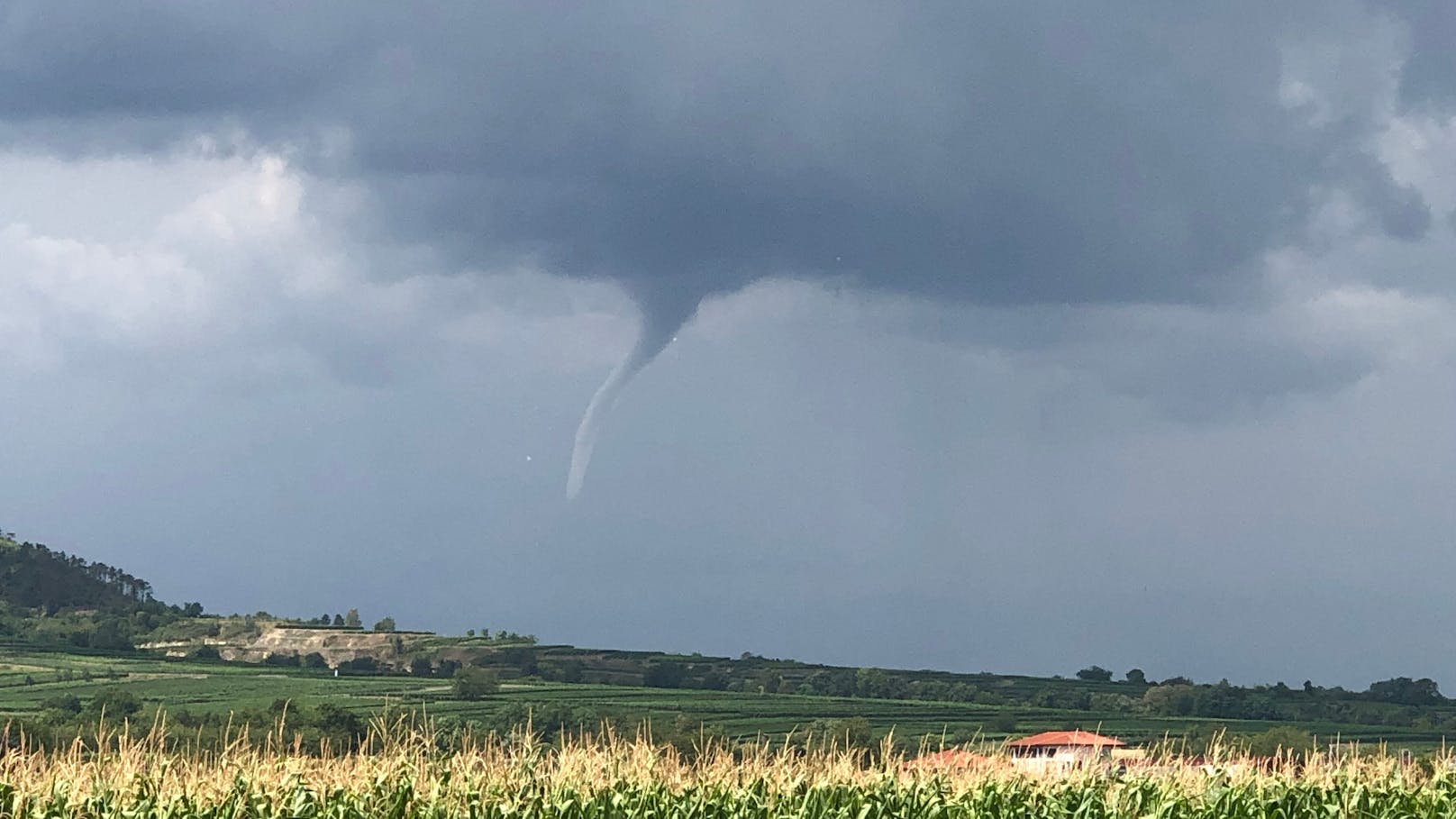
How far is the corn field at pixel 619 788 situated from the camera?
30719 millimetres

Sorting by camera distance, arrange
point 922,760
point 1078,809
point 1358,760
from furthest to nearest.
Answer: point 1358,760
point 922,760
point 1078,809

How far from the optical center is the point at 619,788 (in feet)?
108

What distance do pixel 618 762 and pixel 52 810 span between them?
1123 centimetres

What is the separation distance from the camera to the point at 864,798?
108ft

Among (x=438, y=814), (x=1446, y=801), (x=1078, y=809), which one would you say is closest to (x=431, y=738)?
(x=438, y=814)

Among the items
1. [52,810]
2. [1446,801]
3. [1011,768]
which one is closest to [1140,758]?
[1011,768]

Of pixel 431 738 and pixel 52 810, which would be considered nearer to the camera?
pixel 52 810

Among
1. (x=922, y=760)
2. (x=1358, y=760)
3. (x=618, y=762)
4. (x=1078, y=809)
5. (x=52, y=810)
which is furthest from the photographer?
(x=1358, y=760)

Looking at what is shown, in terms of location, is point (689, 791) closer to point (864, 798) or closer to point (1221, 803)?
point (864, 798)

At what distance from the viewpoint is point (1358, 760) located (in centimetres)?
4084

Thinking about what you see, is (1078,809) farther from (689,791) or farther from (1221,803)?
(689,791)

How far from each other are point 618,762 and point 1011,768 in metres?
10.0

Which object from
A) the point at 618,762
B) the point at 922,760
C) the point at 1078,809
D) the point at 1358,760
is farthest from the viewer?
the point at 1358,760

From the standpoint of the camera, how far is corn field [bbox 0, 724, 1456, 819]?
30719mm
